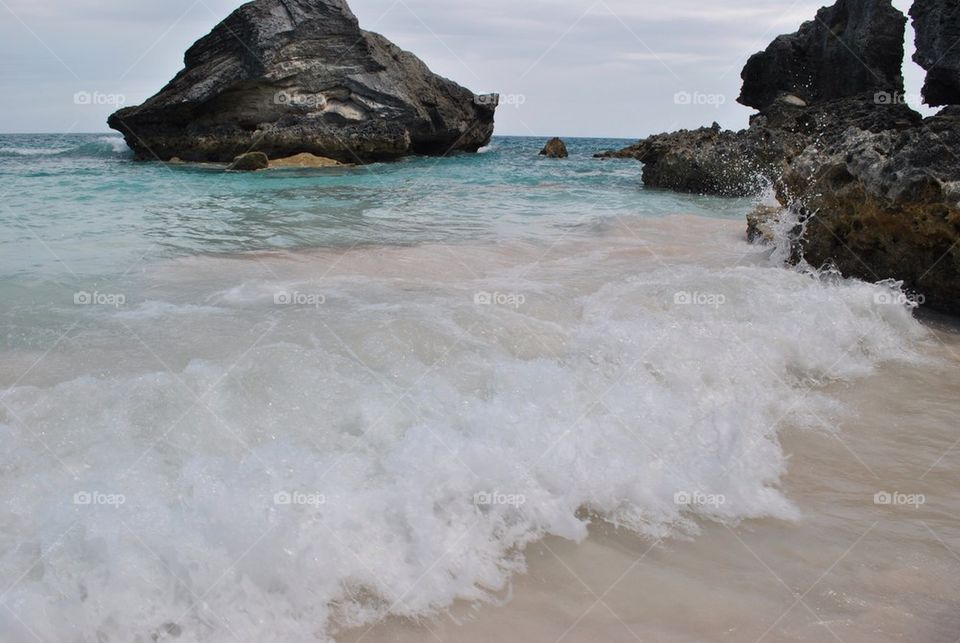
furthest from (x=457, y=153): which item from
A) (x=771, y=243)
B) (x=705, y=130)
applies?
(x=771, y=243)

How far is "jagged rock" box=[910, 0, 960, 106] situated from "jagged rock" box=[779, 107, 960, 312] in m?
16.7

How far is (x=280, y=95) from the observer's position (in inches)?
1056

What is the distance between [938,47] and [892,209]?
18412mm

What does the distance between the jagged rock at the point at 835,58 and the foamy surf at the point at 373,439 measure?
23.9 meters

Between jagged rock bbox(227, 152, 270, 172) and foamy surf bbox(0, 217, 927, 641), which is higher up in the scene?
jagged rock bbox(227, 152, 270, 172)

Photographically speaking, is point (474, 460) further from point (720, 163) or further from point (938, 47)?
point (938, 47)

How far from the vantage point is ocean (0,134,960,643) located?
87.2 inches

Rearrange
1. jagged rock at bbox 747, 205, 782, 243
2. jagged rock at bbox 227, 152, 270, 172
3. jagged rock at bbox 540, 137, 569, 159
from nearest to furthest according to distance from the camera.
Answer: jagged rock at bbox 747, 205, 782, 243, jagged rock at bbox 227, 152, 270, 172, jagged rock at bbox 540, 137, 569, 159

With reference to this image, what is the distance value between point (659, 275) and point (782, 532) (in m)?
3.93

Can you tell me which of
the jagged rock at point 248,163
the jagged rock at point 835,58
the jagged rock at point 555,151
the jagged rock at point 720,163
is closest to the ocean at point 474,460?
the jagged rock at point 720,163

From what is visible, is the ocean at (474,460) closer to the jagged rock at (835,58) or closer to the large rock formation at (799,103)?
the large rock formation at (799,103)

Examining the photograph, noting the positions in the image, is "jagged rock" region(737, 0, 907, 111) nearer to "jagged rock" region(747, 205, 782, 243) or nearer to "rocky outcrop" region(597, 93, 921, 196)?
"rocky outcrop" region(597, 93, 921, 196)

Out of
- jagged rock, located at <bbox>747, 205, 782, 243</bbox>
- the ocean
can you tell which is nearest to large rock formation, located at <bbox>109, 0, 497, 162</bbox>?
jagged rock, located at <bbox>747, 205, 782, 243</bbox>

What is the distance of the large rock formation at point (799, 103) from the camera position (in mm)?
16797
